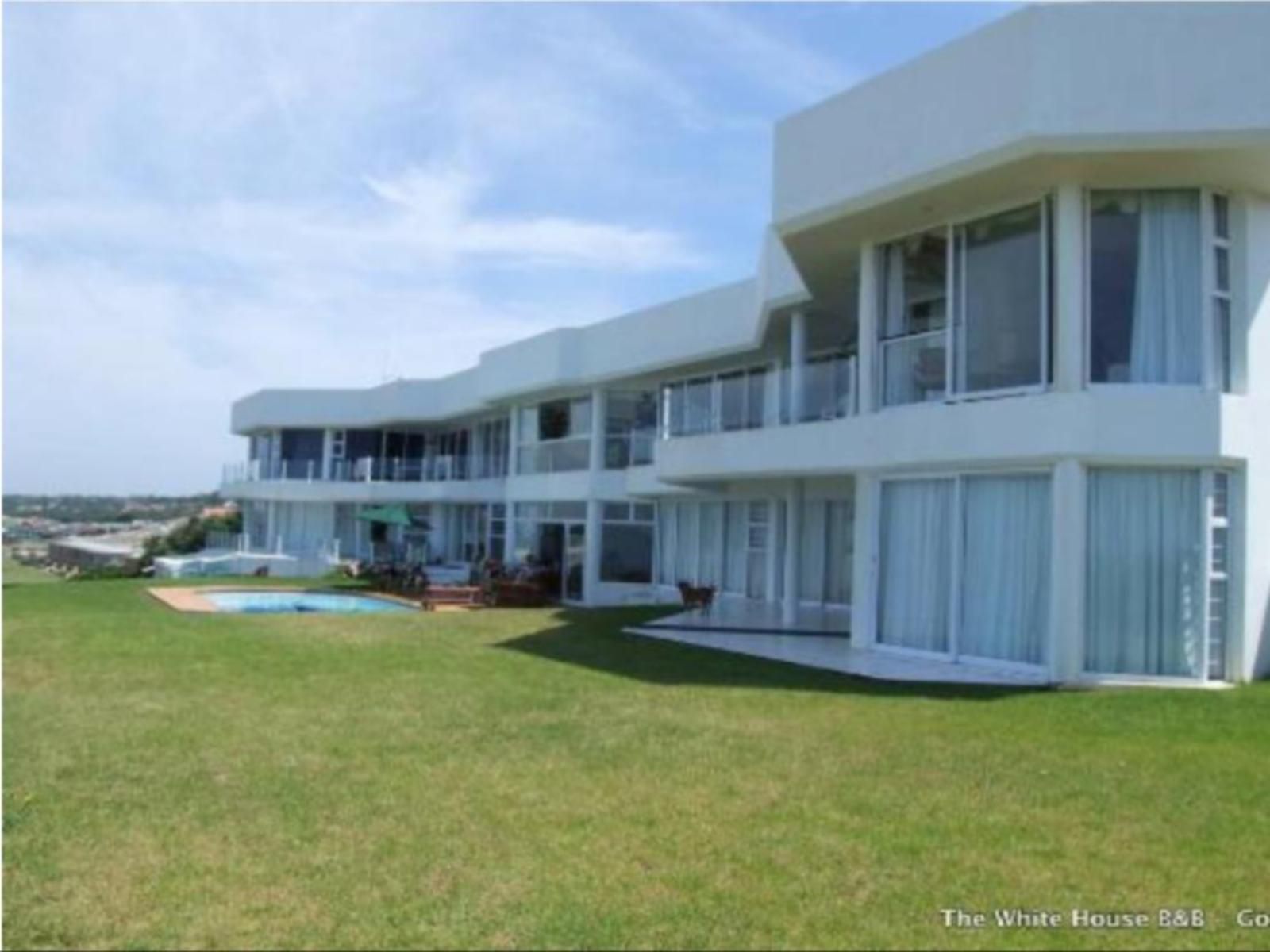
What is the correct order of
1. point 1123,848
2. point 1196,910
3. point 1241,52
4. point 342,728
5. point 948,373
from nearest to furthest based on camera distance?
point 1196,910 → point 1123,848 → point 342,728 → point 1241,52 → point 948,373

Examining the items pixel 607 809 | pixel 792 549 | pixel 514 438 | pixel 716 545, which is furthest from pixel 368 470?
pixel 607 809

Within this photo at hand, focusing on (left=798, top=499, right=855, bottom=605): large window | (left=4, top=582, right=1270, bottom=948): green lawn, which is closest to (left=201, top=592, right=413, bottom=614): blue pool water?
(left=798, top=499, right=855, bottom=605): large window

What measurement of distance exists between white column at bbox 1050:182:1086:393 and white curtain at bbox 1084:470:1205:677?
48.0 inches

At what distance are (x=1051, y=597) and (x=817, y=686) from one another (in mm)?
2967

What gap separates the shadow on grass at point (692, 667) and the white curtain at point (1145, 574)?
1203 mm

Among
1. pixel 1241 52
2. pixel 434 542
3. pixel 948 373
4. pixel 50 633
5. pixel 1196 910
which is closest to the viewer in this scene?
pixel 1196 910

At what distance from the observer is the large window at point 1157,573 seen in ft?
42.4

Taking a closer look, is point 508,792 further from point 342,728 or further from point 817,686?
point 817,686

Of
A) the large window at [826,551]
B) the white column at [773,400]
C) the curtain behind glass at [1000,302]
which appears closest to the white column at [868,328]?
the curtain behind glass at [1000,302]

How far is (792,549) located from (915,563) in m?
6.03

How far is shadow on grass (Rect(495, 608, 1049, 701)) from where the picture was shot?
12.3m

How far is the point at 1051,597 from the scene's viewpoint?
1308cm

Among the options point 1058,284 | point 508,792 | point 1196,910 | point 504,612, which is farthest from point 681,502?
point 1196,910

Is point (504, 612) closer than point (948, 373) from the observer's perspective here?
No
